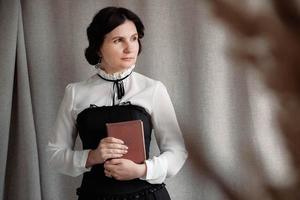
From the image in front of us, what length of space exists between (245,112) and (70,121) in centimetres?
46

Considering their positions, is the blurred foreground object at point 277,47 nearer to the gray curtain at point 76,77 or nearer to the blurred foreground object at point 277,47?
the blurred foreground object at point 277,47

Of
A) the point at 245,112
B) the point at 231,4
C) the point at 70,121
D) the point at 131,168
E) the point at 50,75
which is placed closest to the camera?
the point at 231,4

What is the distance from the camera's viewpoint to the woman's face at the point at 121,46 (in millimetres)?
873

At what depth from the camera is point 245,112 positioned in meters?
1.10

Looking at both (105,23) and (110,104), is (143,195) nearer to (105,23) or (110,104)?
(110,104)

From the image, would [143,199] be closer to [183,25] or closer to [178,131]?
[178,131]

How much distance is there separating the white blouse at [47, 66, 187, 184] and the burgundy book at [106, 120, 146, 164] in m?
0.07

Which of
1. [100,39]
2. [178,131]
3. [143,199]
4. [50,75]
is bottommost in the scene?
[143,199]

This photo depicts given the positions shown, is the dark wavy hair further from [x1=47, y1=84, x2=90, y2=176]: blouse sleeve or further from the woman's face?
[x1=47, y1=84, x2=90, y2=176]: blouse sleeve

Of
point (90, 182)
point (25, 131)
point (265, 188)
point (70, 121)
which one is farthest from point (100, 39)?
point (265, 188)

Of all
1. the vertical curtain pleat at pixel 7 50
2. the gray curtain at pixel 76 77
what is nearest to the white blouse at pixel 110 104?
the gray curtain at pixel 76 77

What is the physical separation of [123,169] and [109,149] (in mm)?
54

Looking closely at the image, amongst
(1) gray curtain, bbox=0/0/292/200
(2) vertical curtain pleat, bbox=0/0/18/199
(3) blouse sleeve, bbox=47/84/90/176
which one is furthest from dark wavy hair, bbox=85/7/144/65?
(2) vertical curtain pleat, bbox=0/0/18/199

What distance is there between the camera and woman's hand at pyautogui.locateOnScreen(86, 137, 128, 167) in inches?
32.7
